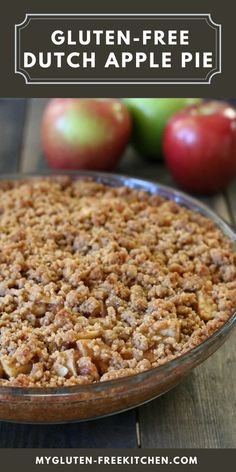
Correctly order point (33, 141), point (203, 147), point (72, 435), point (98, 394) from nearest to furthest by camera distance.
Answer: point (98, 394) → point (72, 435) → point (203, 147) → point (33, 141)

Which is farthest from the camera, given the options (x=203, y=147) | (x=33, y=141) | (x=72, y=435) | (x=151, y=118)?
(x=33, y=141)

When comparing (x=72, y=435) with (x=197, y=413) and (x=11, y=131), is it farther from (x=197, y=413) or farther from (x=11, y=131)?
(x=11, y=131)

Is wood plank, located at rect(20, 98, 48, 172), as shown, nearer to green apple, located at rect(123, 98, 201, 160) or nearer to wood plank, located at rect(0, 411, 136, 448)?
green apple, located at rect(123, 98, 201, 160)

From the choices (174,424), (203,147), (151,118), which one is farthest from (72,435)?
(151,118)

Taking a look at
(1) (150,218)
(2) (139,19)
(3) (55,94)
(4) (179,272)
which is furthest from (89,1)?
(4) (179,272)

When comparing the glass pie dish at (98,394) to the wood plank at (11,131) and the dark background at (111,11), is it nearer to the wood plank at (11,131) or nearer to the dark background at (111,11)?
the dark background at (111,11)

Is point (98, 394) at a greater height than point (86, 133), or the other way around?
point (86, 133)
